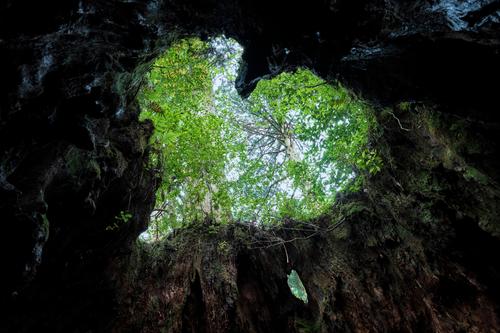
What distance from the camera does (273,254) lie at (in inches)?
411

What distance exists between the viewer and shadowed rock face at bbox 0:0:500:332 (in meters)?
3.83

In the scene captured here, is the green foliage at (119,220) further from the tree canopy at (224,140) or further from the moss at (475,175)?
the moss at (475,175)

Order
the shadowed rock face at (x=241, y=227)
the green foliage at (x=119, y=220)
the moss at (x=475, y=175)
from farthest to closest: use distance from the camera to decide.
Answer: the green foliage at (x=119, y=220), the moss at (x=475, y=175), the shadowed rock face at (x=241, y=227)

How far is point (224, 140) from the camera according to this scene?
10812 millimetres

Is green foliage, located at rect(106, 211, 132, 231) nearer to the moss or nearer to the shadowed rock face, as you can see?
the shadowed rock face

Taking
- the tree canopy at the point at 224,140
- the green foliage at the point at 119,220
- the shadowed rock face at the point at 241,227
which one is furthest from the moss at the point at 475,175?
the green foliage at the point at 119,220

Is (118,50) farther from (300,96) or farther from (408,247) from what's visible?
(408,247)

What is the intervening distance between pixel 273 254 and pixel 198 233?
2.83 metres

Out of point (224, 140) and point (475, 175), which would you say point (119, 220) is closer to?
point (224, 140)

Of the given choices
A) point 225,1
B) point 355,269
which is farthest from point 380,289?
point 225,1

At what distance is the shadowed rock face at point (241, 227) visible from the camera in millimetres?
3828

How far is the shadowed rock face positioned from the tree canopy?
32.0 inches

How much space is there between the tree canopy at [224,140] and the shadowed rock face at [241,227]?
814mm

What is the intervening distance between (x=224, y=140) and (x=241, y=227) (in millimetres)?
3283
